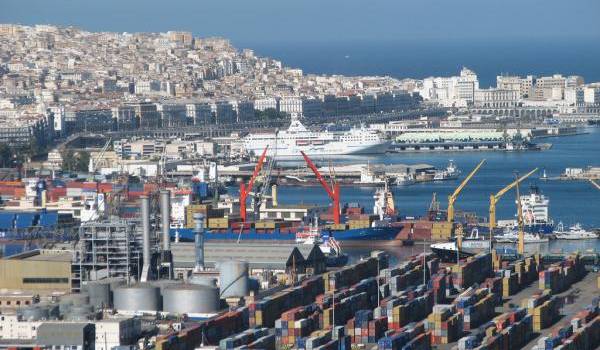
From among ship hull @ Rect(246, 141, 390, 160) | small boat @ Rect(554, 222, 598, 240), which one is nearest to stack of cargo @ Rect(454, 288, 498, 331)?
small boat @ Rect(554, 222, 598, 240)

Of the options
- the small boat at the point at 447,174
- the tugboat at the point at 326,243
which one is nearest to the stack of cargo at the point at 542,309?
the tugboat at the point at 326,243

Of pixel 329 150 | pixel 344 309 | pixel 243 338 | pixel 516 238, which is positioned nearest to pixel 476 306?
pixel 344 309

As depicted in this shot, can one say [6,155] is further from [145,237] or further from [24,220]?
[145,237]

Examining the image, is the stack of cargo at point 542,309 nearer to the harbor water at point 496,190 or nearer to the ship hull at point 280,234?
the harbor water at point 496,190

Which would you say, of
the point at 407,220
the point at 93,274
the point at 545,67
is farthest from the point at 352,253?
the point at 545,67

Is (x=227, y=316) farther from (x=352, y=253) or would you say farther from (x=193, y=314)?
(x=352, y=253)

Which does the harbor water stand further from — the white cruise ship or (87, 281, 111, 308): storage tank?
(87, 281, 111, 308): storage tank
